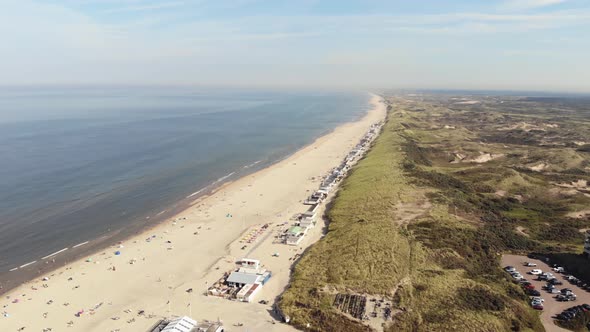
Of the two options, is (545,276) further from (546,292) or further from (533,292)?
(533,292)

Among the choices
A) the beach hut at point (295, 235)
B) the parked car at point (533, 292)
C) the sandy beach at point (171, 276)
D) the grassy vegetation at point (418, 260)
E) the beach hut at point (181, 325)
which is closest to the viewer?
the beach hut at point (181, 325)

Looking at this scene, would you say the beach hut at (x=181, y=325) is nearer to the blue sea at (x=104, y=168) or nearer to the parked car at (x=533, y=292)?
the blue sea at (x=104, y=168)

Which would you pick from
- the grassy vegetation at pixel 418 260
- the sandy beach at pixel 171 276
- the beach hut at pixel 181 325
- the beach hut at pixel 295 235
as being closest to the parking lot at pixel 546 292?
the grassy vegetation at pixel 418 260

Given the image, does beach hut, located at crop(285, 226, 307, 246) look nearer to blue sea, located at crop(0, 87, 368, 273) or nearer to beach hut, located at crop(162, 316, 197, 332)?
beach hut, located at crop(162, 316, 197, 332)

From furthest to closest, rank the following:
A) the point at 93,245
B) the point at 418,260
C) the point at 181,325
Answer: the point at 93,245 < the point at 418,260 < the point at 181,325

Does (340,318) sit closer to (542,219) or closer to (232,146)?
(542,219)

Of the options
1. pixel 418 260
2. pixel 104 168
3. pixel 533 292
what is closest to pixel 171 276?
pixel 418 260

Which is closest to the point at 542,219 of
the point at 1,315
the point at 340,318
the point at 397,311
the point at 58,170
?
the point at 397,311
